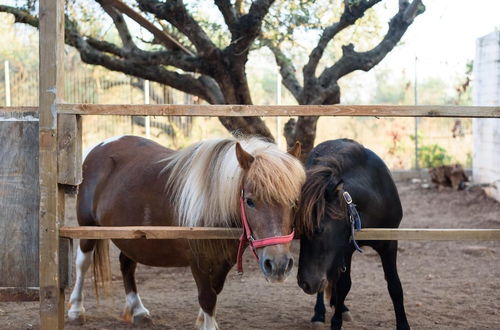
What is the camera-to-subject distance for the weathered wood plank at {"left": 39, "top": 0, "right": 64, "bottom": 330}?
3.25m

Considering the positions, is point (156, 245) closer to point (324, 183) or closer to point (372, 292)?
point (324, 183)

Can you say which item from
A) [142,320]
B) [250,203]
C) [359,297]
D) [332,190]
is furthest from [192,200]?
[359,297]

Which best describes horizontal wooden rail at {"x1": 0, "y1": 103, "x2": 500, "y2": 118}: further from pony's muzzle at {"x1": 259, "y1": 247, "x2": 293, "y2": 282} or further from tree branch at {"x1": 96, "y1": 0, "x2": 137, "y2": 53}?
tree branch at {"x1": 96, "y1": 0, "x2": 137, "y2": 53}

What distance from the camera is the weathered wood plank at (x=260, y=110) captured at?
328cm

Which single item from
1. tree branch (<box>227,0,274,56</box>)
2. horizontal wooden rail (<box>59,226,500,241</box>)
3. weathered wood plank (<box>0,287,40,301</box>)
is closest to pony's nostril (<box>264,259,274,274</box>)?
horizontal wooden rail (<box>59,226,500,241</box>)

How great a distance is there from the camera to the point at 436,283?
6.57 m

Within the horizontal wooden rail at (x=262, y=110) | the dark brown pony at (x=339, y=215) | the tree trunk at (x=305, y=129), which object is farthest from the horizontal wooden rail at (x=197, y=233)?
the tree trunk at (x=305, y=129)

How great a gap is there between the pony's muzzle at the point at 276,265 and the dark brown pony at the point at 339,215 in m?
0.43

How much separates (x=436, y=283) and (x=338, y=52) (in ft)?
18.4

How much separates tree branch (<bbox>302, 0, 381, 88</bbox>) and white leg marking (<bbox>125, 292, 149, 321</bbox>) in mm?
3054

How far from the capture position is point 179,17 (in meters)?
5.94

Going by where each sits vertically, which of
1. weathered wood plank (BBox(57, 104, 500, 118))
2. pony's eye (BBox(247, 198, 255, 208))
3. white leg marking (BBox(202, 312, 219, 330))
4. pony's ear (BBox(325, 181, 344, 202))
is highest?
weathered wood plank (BBox(57, 104, 500, 118))

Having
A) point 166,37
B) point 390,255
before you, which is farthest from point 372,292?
point 166,37

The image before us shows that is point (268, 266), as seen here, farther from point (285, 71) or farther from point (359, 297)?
point (285, 71)
